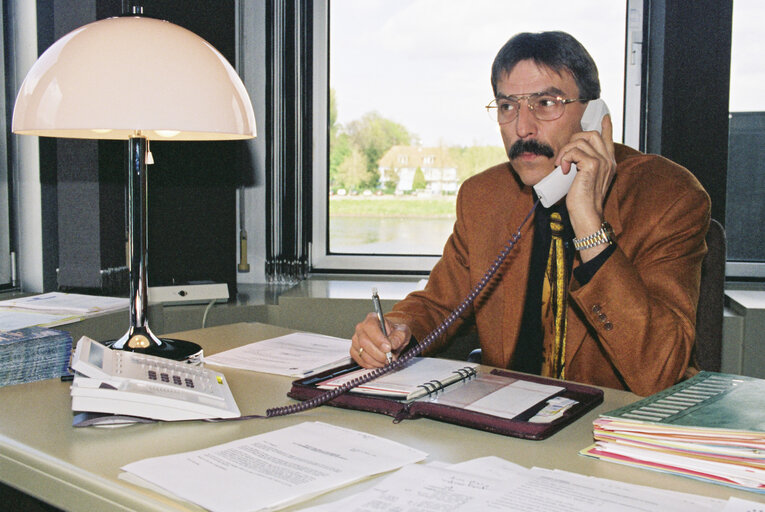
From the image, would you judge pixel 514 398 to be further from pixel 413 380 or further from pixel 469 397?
pixel 413 380

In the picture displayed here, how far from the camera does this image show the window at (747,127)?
258 centimetres

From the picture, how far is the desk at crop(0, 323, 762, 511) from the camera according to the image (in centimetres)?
86

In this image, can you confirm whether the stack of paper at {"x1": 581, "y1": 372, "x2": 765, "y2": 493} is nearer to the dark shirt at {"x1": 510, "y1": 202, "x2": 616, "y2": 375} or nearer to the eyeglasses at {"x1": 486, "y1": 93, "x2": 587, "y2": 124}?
the dark shirt at {"x1": 510, "y1": 202, "x2": 616, "y2": 375}

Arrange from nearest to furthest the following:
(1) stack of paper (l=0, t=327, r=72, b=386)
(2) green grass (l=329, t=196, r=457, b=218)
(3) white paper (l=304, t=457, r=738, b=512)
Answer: (3) white paper (l=304, t=457, r=738, b=512) < (1) stack of paper (l=0, t=327, r=72, b=386) < (2) green grass (l=329, t=196, r=457, b=218)

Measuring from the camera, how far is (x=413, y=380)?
1231 mm

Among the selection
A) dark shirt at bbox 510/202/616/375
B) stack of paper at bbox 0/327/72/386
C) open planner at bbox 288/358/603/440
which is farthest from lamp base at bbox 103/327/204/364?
dark shirt at bbox 510/202/616/375

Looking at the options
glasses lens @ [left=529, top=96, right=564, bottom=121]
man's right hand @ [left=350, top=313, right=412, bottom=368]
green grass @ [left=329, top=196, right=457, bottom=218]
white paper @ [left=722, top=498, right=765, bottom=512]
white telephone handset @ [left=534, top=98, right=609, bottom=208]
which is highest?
glasses lens @ [left=529, top=96, right=564, bottom=121]

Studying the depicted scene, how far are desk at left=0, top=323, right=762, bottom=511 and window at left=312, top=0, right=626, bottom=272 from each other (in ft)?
5.84

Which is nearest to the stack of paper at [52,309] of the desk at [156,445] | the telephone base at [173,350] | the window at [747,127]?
the telephone base at [173,350]

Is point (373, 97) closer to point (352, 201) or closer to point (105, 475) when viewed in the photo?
point (352, 201)

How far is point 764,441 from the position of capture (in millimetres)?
836

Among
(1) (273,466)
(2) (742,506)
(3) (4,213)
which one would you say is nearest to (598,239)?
(2) (742,506)

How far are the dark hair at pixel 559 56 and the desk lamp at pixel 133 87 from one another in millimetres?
671

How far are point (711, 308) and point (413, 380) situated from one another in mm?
797
